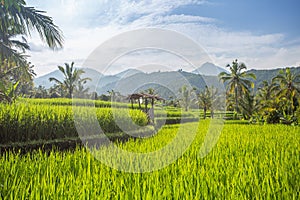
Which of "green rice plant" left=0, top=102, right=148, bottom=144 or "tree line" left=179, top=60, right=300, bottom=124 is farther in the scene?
"tree line" left=179, top=60, right=300, bottom=124

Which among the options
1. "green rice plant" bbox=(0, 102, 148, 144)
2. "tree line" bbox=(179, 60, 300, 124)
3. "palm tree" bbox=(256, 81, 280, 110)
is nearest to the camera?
"green rice plant" bbox=(0, 102, 148, 144)

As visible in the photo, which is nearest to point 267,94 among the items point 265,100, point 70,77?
point 265,100

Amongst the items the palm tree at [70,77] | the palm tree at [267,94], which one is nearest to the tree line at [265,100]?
the palm tree at [267,94]

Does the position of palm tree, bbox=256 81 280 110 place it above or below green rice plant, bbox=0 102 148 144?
above

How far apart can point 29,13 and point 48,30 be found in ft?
1.95

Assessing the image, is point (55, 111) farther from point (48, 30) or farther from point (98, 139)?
point (48, 30)

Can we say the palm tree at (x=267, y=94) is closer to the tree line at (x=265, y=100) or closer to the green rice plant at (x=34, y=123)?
the tree line at (x=265, y=100)

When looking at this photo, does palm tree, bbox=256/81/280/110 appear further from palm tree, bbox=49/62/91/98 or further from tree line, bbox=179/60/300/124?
palm tree, bbox=49/62/91/98

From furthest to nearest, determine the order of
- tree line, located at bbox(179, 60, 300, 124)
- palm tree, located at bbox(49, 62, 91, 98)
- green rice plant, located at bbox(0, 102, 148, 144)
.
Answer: palm tree, located at bbox(49, 62, 91, 98)
tree line, located at bbox(179, 60, 300, 124)
green rice plant, located at bbox(0, 102, 148, 144)

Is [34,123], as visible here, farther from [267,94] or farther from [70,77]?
[267,94]

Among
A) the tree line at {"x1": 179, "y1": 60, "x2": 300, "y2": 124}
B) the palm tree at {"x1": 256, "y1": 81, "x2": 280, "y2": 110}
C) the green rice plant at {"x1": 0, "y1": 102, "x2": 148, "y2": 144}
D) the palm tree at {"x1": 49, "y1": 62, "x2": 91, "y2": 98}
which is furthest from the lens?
the palm tree at {"x1": 49, "y1": 62, "x2": 91, "y2": 98}

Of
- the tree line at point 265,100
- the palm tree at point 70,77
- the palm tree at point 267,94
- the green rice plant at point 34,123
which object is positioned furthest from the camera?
the palm tree at point 70,77

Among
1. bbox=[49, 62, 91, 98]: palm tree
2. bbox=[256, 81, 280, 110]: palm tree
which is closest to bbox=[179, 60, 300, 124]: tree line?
bbox=[256, 81, 280, 110]: palm tree

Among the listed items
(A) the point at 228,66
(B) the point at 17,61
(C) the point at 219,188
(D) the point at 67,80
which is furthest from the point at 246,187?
(A) the point at 228,66
